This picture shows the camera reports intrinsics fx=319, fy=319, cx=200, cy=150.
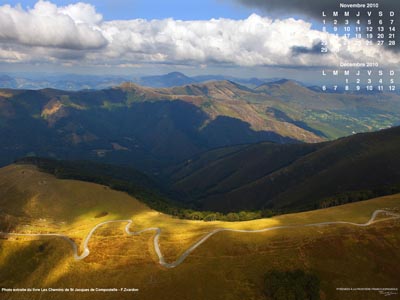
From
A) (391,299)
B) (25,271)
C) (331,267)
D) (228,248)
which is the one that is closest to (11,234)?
(25,271)

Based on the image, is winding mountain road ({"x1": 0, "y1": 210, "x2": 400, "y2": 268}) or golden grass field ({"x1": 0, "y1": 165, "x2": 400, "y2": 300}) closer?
golden grass field ({"x1": 0, "y1": 165, "x2": 400, "y2": 300})

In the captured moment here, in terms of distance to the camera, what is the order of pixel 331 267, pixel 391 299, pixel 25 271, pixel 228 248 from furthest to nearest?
1. pixel 25 271
2. pixel 228 248
3. pixel 331 267
4. pixel 391 299

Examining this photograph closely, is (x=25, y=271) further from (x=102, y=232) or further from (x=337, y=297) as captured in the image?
(x=337, y=297)

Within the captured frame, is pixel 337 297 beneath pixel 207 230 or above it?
beneath

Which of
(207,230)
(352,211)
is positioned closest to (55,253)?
(207,230)

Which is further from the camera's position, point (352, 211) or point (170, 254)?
point (352, 211)

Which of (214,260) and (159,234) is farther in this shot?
(159,234)

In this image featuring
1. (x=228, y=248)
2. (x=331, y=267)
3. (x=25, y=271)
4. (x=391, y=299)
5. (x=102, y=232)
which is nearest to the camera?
(x=391, y=299)

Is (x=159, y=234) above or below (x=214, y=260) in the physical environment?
below

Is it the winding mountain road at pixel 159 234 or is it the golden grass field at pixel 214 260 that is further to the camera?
the winding mountain road at pixel 159 234

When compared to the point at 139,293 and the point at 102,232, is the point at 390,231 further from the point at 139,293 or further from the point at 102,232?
the point at 102,232
